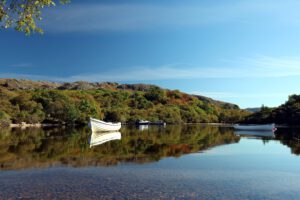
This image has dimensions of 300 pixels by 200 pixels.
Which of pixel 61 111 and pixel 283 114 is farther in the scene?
pixel 283 114

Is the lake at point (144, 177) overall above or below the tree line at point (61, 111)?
below

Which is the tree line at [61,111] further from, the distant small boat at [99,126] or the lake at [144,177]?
the lake at [144,177]

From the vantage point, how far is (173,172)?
2019 centimetres

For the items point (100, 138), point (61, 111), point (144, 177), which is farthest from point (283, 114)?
point (144, 177)

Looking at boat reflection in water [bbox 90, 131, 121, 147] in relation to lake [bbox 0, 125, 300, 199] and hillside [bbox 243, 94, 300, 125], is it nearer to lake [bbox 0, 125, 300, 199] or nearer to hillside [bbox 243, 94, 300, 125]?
lake [bbox 0, 125, 300, 199]

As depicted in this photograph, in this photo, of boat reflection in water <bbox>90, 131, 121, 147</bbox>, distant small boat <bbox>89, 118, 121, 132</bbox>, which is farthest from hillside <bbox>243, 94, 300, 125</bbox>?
boat reflection in water <bbox>90, 131, 121, 147</bbox>

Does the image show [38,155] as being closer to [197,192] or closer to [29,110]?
[197,192]

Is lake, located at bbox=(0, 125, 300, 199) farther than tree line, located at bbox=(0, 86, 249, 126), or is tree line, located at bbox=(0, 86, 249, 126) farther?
tree line, located at bbox=(0, 86, 249, 126)

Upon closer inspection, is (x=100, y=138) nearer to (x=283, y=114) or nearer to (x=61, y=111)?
(x=61, y=111)

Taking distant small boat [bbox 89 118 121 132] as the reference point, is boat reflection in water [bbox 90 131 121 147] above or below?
below

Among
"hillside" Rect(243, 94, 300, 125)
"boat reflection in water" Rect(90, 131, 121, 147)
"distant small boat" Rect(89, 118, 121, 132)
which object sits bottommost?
"boat reflection in water" Rect(90, 131, 121, 147)

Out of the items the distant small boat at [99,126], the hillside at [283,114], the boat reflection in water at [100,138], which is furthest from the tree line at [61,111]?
the hillside at [283,114]

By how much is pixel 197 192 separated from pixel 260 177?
235 inches

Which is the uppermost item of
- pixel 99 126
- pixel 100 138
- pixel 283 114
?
pixel 283 114
